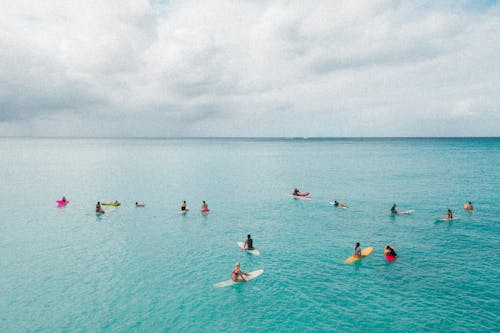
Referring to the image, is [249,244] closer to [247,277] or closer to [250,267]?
[250,267]

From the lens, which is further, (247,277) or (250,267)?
(250,267)

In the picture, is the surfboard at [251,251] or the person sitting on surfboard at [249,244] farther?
the person sitting on surfboard at [249,244]

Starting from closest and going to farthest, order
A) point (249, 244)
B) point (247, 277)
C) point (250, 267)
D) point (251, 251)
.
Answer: point (247, 277)
point (250, 267)
point (251, 251)
point (249, 244)

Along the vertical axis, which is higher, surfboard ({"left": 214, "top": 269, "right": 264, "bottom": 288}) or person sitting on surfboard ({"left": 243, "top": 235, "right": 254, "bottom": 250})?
person sitting on surfboard ({"left": 243, "top": 235, "right": 254, "bottom": 250})

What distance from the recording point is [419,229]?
129 ft

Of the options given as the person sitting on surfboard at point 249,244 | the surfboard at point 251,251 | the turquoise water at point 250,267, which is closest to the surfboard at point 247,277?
the turquoise water at point 250,267

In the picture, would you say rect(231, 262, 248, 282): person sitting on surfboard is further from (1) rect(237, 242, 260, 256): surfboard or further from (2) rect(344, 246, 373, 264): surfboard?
(2) rect(344, 246, 373, 264): surfboard

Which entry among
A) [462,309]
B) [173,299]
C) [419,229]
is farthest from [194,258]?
[419,229]

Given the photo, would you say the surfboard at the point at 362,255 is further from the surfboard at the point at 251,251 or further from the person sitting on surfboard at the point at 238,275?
the person sitting on surfboard at the point at 238,275

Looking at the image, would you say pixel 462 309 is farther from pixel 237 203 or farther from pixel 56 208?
pixel 56 208

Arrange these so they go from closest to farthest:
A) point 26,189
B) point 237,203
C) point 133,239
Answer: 1. point 133,239
2. point 237,203
3. point 26,189

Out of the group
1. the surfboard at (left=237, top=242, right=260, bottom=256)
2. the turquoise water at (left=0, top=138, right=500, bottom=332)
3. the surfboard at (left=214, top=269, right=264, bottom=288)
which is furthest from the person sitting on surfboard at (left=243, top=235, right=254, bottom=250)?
the surfboard at (left=214, top=269, right=264, bottom=288)

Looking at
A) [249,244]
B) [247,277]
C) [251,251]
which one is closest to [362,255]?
[251,251]

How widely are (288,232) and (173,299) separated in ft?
64.2
